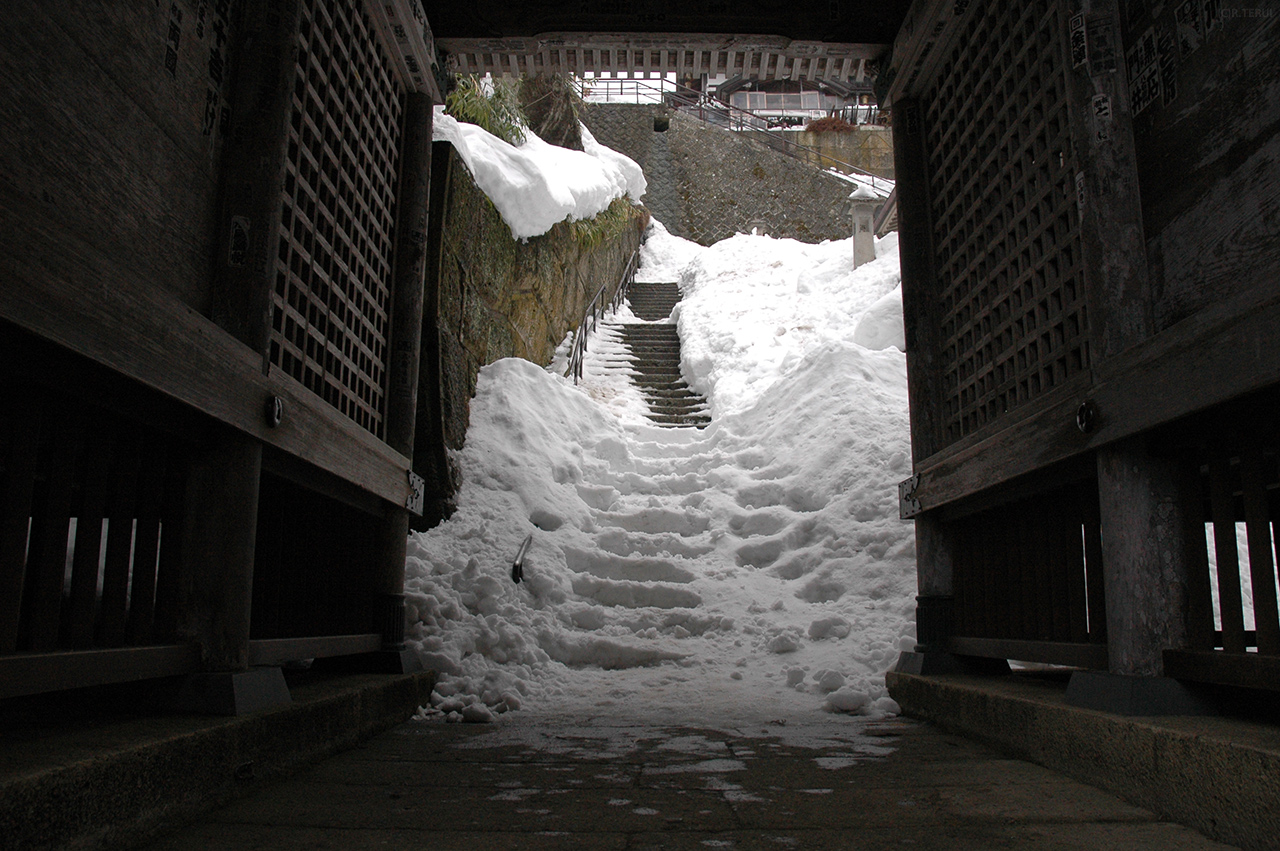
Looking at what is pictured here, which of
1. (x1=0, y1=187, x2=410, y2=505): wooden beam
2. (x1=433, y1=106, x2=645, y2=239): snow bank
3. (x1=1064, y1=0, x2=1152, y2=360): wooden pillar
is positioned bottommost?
(x1=0, y1=187, x2=410, y2=505): wooden beam

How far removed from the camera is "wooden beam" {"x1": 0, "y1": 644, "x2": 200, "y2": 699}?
Result: 2188 millimetres

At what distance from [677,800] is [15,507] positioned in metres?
2.15

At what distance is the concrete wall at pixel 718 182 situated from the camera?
28.0m

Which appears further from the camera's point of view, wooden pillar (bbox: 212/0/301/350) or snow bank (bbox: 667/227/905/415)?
→ snow bank (bbox: 667/227/905/415)

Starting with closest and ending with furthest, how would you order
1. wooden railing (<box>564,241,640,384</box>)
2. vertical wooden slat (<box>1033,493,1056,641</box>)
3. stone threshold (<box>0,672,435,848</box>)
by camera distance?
stone threshold (<box>0,672,435,848</box>) → vertical wooden slat (<box>1033,493,1056,641</box>) → wooden railing (<box>564,241,640,384</box>)

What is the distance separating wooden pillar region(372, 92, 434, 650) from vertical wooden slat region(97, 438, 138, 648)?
2156 mm

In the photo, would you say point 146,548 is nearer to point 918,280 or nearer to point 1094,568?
point 1094,568

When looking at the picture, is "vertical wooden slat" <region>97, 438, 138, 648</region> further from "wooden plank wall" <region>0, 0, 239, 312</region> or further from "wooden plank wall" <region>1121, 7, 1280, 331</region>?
"wooden plank wall" <region>1121, 7, 1280, 331</region>

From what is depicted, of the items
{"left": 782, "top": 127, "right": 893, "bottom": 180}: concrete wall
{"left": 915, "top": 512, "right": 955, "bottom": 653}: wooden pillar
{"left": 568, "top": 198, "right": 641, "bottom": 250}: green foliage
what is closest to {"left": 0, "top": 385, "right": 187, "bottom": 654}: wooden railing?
{"left": 915, "top": 512, "right": 955, "bottom": 653}: wooden pillar

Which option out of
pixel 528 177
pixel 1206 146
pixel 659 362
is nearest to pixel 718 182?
pixel 659 362

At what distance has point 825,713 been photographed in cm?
487

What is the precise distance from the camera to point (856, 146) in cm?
3312

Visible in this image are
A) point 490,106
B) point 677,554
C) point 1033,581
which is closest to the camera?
point 1033,581

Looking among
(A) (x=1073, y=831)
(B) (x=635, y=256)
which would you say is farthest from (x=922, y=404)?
(B) (x=635, y=256)
